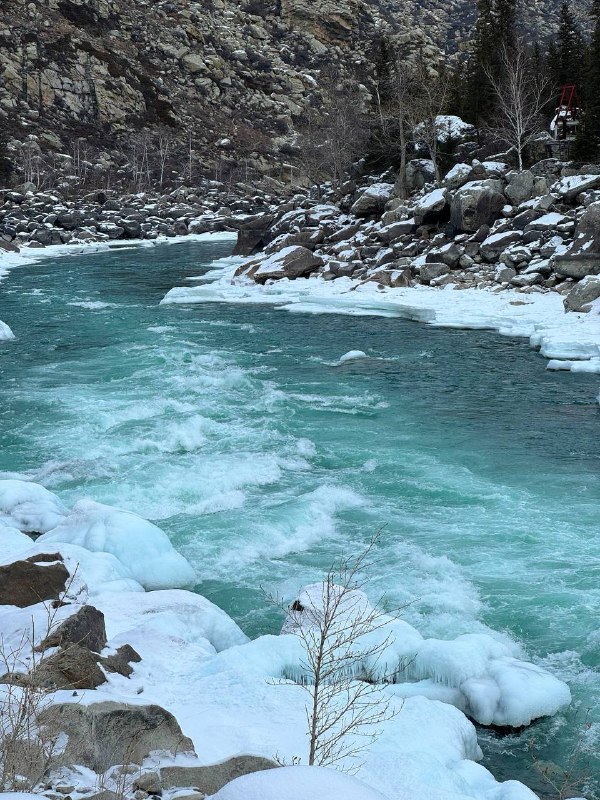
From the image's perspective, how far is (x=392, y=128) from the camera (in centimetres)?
4672

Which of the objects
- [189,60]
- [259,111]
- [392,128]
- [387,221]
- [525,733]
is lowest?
[525,733]

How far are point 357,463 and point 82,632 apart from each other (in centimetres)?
712

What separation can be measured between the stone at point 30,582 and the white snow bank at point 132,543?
161 centimetres

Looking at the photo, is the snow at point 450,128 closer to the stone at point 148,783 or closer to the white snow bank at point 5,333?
the white snow bank at point 5,333

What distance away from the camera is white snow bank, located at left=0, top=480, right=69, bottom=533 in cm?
957

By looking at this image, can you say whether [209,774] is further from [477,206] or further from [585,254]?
[477,206]

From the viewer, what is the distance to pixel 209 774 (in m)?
4.24

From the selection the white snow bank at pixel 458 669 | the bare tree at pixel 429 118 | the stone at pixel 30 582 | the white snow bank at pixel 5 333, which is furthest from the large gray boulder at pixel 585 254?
the stone at pixel 30 582

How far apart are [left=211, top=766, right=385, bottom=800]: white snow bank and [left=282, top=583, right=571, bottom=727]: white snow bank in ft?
10.2

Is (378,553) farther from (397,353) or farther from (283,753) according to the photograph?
(397,353)

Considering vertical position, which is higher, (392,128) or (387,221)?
(392,128)

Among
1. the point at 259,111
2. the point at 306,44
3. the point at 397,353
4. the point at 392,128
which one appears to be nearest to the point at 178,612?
the point at 397,353

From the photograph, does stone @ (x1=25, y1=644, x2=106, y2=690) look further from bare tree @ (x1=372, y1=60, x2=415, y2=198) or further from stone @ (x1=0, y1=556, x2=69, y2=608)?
bare tree @ (x1=372, y1=60, x2=415, y2=198)

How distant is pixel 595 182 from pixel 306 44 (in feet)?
375
